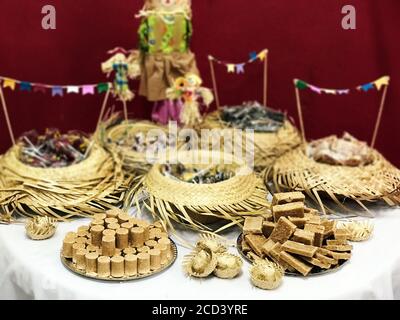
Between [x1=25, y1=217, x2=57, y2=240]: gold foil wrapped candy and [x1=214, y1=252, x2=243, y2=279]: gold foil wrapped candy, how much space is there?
490 mm

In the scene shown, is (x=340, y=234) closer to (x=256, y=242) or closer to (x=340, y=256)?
(x=340, y=256)

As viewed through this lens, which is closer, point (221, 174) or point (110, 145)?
point (221, 174)

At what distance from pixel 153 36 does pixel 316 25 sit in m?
0.71

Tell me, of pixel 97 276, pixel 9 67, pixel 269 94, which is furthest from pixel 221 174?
pixel 9 67

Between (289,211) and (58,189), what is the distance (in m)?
0.69

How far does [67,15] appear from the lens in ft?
7.29

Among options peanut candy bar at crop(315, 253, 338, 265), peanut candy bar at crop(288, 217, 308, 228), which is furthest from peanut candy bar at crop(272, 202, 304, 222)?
peanut candy bar at crop(315, 253, 338, 265)

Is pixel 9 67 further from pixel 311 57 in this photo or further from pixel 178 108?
pixel 311 57

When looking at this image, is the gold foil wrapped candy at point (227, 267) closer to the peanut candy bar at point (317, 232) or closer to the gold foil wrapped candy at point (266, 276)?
the gold foil wrapped candy at point (266, 276)

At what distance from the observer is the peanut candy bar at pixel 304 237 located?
1.41 meters

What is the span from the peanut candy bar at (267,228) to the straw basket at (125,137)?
0.55 meters

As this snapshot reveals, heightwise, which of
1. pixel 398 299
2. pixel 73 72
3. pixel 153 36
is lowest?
pixel 398 299

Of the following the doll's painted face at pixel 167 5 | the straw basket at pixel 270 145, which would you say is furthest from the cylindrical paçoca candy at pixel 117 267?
the doll's painted face at pixel 167 5
